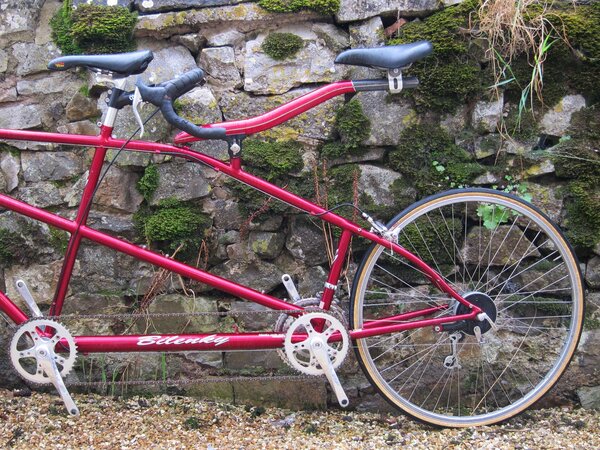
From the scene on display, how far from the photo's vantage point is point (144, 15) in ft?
10.2

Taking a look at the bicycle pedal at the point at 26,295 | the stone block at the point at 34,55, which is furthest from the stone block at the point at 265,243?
the stone block at the point at 34,55

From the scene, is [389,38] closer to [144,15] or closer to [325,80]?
[325,80]

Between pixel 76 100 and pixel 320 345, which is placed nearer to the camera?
pixel 320 345

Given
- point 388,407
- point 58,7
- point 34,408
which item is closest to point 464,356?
point 388,407

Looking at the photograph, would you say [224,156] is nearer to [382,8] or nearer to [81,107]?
[81,107]

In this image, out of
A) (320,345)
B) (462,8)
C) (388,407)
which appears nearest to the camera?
(320,345)

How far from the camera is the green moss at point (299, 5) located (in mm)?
3055

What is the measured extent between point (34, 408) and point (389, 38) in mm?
2526

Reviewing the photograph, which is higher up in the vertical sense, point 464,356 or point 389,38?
point 389,38

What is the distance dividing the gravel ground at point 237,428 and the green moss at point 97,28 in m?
1.76

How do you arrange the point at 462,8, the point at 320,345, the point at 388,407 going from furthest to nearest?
the point at 388,407 → the point at 462,8 → the point at 320,345

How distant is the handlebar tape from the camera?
2582 millimetres

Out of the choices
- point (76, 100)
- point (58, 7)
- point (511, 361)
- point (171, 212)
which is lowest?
point (511, 361)

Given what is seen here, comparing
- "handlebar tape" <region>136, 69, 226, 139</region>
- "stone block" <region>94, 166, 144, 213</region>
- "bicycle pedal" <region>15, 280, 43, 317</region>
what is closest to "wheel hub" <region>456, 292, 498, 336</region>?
"handlebar tape" <region>136, 69, 226, 139</region>
